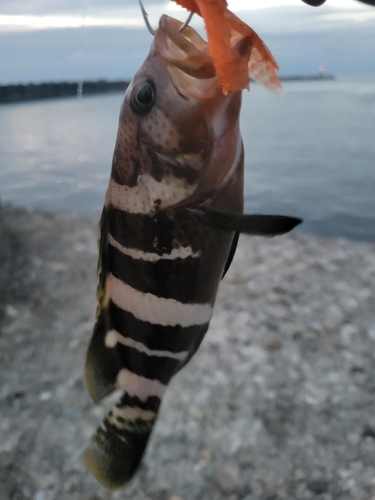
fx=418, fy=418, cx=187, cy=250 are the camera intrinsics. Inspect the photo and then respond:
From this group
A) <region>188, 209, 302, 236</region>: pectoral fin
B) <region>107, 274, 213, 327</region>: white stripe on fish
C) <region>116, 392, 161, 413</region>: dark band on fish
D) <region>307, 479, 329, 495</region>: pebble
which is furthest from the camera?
<region>307, 479, 329, 495</region>: pebble

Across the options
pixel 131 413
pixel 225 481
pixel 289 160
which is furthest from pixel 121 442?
pixel 289 160

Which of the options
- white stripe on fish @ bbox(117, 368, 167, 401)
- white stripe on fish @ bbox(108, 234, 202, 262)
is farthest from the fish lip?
white stripe on fish @ bbox(117, 368, 167, 401)

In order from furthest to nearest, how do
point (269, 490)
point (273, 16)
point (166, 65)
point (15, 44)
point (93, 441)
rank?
point (15, 44)
point (273, 16)
point (269, 490)
point (93, 441)
point (166, 65)

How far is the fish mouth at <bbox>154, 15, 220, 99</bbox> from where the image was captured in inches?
19.9

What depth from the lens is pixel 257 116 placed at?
3010mm

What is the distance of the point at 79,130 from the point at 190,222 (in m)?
2.29

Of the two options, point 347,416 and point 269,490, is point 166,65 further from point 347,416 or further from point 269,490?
point 347,416

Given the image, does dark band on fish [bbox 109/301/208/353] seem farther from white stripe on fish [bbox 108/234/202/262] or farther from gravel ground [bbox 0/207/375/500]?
gravel ground [bbox 0/207/375/500]

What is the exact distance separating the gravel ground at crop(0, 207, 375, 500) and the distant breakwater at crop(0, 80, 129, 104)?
931 millimetres

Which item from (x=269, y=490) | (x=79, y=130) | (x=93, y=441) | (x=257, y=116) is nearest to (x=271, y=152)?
(x=257, y=116)

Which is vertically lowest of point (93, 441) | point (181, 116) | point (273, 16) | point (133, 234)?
point (93, 441)

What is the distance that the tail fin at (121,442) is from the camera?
739 mm

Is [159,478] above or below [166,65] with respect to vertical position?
below

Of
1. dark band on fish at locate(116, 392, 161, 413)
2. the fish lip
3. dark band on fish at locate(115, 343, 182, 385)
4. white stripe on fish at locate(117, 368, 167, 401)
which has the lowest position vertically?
dark band on fish at locate(116, 392, 161, 413)
